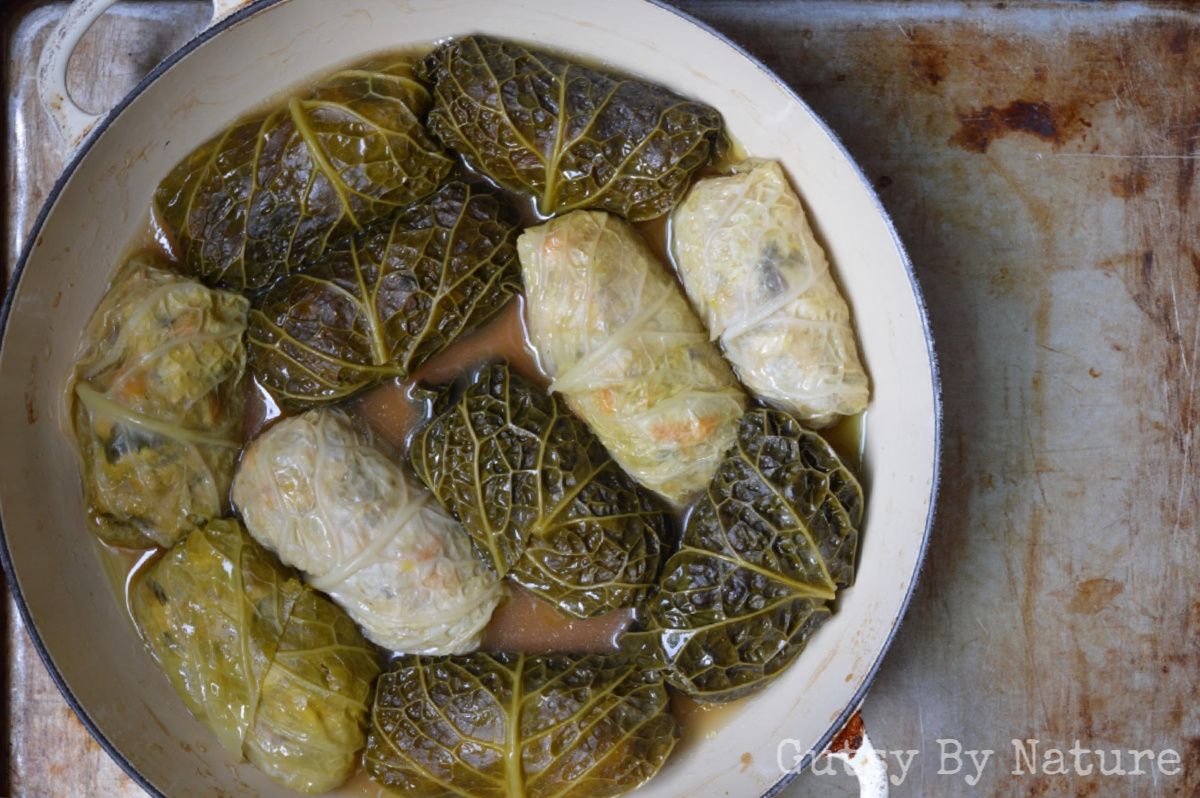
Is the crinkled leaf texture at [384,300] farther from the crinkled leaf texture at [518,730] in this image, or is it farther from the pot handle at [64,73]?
the crinkled leaf texture at [518,730]

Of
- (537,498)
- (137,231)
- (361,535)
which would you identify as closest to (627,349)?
(537,498)

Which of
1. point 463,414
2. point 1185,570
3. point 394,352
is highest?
point 394,352

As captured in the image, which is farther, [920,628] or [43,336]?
[920,628]

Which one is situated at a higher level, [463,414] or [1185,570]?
[463,414]

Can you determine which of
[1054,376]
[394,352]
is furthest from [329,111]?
[1054,376]

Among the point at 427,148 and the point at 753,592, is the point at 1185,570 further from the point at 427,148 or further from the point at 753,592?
the point at 427,148

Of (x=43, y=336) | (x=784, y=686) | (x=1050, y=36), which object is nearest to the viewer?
(x=43, y=336)

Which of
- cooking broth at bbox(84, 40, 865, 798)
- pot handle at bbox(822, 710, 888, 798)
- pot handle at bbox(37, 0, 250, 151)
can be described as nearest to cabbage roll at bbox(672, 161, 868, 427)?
cooking broth at bbox(84, 40, 865, 798)
